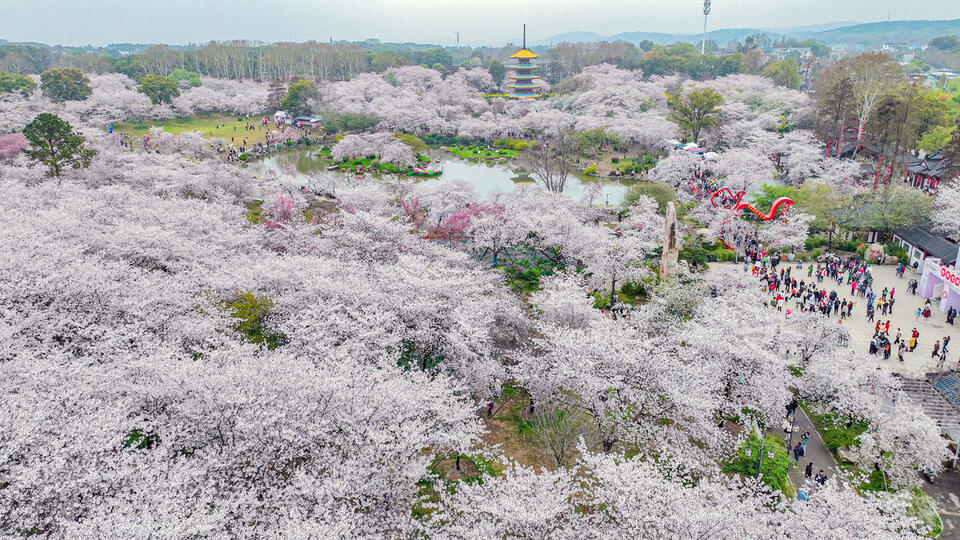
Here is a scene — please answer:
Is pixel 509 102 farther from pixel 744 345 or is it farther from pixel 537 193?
pixel 744 345

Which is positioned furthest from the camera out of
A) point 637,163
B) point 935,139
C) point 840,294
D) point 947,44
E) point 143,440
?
point 947,44

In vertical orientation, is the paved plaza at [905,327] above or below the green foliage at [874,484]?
above

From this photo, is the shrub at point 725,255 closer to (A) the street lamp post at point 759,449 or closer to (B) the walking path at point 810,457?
(B) the walking path at point 810,457

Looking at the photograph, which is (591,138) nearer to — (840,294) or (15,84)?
(840,294)

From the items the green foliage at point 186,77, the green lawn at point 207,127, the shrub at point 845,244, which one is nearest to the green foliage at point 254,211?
the green lawn at point 207,127

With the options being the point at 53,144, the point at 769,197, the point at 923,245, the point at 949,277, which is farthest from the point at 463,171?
the point at 949,277
